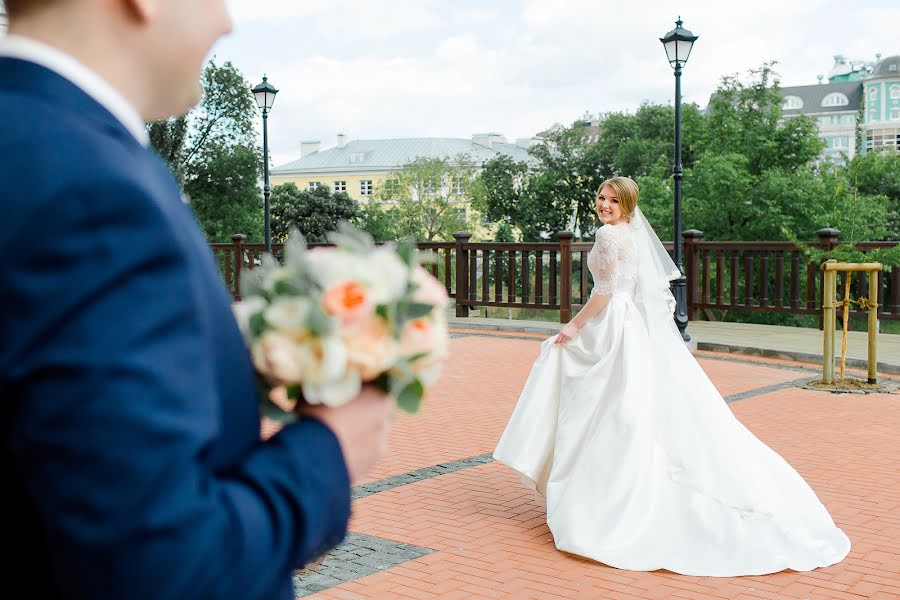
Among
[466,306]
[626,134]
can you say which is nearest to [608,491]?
[466,306]

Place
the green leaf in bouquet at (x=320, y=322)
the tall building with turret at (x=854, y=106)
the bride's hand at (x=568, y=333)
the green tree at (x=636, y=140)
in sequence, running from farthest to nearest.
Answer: the tall building with turret at (x=854, y=106)
the green tree at (x=636, y=140)
the bride's hand at (x=568, y=333)
the green leaf in bouquet at (x=320, y=322)

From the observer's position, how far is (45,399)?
904 mm

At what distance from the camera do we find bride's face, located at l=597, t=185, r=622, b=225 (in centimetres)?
623

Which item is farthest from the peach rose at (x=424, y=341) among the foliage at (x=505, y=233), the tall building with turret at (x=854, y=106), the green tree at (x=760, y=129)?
the tall building with turret at (x=854, y=106)

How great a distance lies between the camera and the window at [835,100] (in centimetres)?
12938

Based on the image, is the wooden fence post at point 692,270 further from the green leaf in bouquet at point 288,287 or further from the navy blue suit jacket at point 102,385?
the navy blue suit jacket at point 102,385

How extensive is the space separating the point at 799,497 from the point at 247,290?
486cm

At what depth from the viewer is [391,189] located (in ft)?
243

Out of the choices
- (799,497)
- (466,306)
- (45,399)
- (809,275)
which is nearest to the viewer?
(45,399)

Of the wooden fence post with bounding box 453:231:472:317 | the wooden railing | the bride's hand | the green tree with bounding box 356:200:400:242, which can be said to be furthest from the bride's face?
the green tree with bounding box 356:200:400:242

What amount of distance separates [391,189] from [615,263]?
2704 inches

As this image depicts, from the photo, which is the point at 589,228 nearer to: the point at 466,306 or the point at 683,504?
the point at 466,306

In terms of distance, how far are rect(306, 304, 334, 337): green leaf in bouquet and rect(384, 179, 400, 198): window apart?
72.6 metres

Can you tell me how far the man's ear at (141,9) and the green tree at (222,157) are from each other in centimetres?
5249
